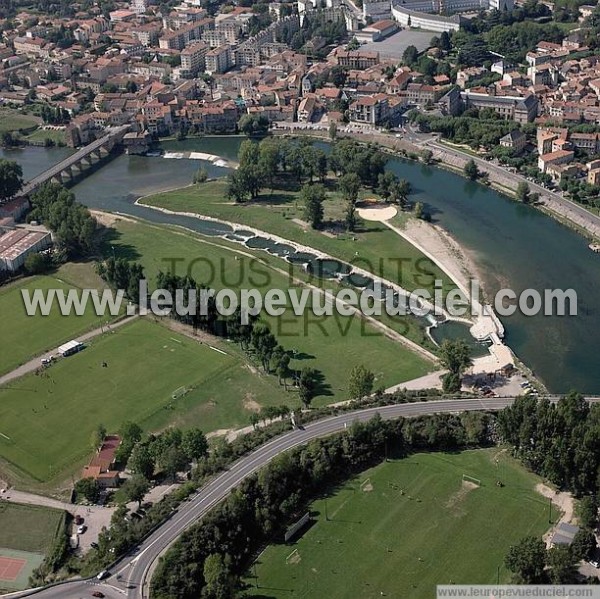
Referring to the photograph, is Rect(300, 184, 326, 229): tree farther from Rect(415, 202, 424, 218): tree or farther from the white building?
the white building

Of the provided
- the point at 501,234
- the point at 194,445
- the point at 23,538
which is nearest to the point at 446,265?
the point at 501,234

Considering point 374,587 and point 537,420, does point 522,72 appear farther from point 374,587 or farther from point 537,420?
point 374,587

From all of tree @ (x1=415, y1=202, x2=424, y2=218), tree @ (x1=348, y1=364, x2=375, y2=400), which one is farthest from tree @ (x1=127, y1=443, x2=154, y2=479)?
tree @ (x1=415, y1=202, x2=424, y2=218)

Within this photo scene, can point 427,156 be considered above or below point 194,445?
above

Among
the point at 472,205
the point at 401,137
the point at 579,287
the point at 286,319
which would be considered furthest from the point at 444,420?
the point at 401,137

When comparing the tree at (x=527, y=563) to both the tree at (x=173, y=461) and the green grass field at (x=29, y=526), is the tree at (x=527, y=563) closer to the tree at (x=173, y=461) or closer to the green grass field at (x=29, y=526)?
the tree at (x=173, y=461)

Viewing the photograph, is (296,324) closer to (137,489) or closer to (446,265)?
(446,265)
